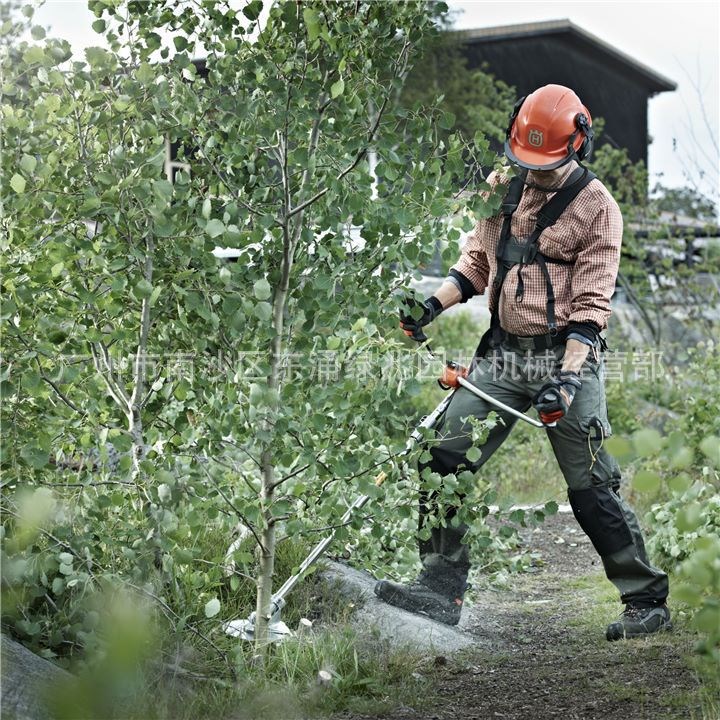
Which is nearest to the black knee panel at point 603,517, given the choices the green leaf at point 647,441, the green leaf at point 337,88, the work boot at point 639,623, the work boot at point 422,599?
the work boot at point 639,623

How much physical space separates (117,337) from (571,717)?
5.94 feet

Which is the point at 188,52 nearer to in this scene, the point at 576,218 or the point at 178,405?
the point at 178,405

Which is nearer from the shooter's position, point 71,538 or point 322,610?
point 71,538

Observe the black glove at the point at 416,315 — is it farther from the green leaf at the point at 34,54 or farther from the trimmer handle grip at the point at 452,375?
the green leaf at the point at 34,54

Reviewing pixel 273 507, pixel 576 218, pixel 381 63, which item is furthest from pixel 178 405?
pixel 576 218

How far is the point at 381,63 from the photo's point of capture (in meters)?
3.17

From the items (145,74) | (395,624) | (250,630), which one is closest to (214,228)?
(145,74)

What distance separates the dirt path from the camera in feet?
10.6

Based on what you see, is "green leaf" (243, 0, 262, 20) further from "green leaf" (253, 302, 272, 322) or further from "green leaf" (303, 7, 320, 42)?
"green leaf" (253, 302, 272, 322)

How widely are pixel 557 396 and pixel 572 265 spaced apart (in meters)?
0.56

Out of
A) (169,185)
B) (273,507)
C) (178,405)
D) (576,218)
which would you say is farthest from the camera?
(576,218)

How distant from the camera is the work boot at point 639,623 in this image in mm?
4035

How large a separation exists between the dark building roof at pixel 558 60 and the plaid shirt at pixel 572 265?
15181 millimetres

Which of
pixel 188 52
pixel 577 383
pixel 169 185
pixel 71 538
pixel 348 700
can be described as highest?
pixel 188 52
